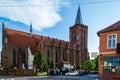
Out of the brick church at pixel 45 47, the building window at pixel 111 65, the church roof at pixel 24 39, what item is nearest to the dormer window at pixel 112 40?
the building window at pixel 111 65

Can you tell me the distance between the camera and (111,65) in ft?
108

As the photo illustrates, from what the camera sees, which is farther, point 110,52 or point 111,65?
point 110,52

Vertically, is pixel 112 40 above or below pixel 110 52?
above

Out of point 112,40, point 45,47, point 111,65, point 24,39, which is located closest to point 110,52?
point 112,40

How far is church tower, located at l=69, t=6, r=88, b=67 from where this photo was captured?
110 m

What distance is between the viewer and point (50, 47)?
8912cm

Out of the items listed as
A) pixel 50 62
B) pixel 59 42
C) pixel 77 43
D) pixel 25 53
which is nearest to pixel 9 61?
pixel 25 53

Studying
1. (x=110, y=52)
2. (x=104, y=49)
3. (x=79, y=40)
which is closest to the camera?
(x=110, y=52)

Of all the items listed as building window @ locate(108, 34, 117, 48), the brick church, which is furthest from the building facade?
the brick church

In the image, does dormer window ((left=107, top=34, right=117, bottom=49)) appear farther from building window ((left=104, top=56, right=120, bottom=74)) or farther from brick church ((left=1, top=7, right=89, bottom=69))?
brick church ((left=1, top=7, right=89, bottom=69))

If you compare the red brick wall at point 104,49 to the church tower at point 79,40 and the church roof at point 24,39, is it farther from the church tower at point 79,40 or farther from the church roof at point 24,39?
the church tower at point 79,40

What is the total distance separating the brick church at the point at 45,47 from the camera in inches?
3039

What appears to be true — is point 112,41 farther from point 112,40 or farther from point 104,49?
point 104,49

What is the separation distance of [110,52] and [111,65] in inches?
69.5
